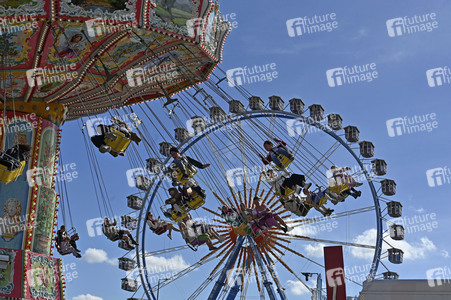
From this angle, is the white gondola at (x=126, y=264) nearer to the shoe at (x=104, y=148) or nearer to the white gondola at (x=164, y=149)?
the white gondola at (x=164, y=149)

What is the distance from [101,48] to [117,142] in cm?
218

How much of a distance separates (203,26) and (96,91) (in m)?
3.56

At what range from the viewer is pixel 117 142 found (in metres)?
15.8

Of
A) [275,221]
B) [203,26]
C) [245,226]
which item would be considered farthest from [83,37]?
[245,226]

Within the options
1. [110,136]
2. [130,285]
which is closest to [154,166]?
[130,285]

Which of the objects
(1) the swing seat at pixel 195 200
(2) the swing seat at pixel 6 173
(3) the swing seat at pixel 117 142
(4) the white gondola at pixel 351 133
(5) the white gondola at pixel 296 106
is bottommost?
(2) the swing seat at pixel 6 173

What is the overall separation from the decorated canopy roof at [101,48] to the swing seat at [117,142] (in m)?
1.28

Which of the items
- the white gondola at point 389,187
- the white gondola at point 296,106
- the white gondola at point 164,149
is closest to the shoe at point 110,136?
the white gondola at point 164,149

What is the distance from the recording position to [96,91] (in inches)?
697

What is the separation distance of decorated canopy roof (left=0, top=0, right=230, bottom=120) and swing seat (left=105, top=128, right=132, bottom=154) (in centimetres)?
128

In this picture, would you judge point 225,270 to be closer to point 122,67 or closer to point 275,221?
point 275,221

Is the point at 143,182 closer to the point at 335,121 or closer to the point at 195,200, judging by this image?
the point at 335,121

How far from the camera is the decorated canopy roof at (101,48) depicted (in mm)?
13992

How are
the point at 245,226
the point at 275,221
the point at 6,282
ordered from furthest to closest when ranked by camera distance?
the point at 245,226
the point at 275,221
the point at 6,282
